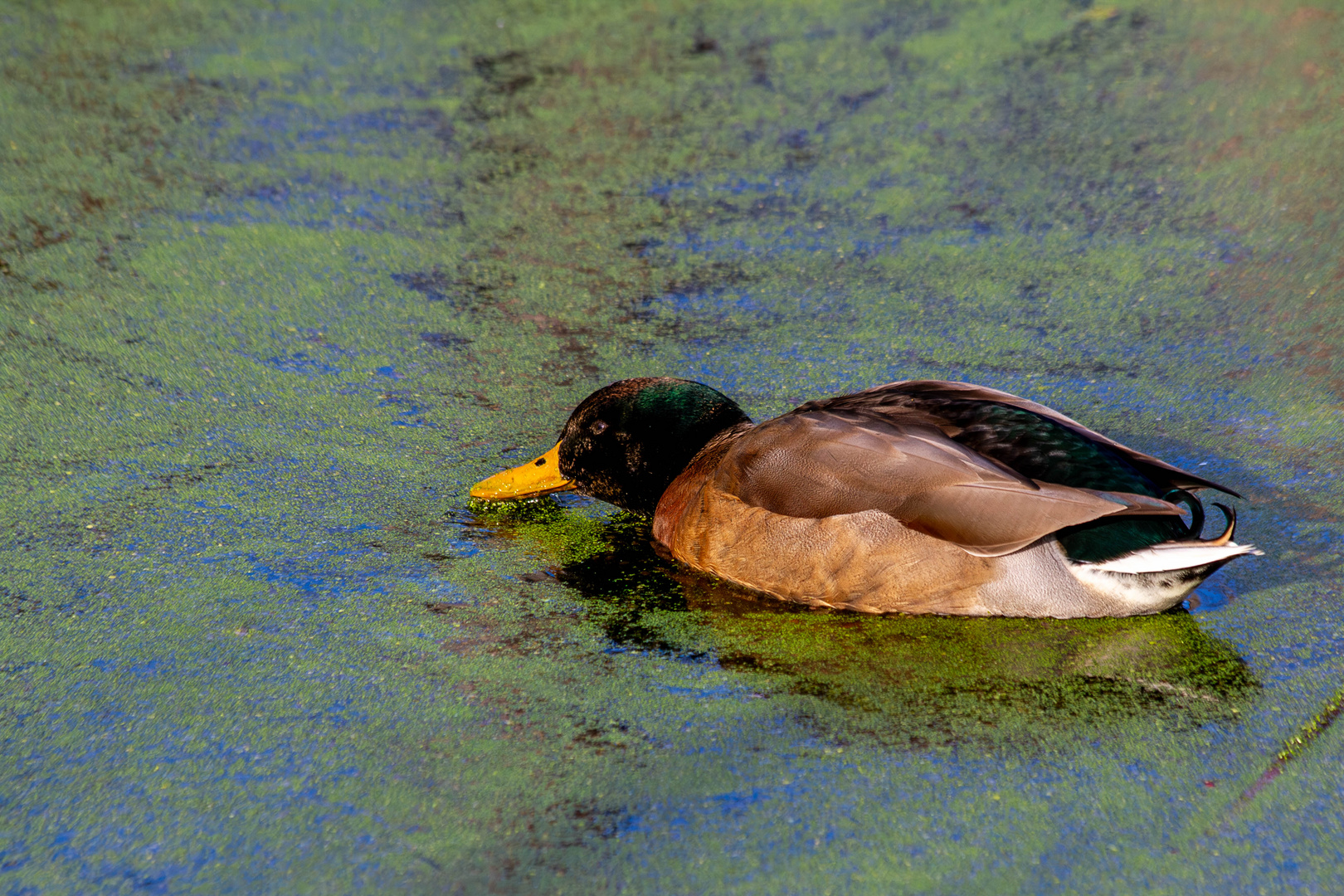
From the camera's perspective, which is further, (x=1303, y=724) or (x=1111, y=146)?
(x=1111, y=146)

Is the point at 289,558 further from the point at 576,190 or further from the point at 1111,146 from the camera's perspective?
the point at 1111,146

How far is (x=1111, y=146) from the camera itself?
6.20 metres

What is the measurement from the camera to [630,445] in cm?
386

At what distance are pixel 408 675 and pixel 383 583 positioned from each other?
0.49m

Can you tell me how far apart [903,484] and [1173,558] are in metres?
0.67

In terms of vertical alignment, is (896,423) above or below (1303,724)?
above

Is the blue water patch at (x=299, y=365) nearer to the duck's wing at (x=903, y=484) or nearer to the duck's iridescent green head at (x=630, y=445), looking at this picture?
the duck's iridescent green head at (x=630, y=445)

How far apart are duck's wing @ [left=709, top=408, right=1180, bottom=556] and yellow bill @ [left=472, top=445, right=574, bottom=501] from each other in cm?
60

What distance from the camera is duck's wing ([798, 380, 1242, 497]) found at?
3.21m

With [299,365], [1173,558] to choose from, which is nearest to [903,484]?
[1173,558]

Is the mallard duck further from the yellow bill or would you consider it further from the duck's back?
the yellow bill

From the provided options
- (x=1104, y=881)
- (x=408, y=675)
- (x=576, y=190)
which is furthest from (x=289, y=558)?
(x=576, y=190)

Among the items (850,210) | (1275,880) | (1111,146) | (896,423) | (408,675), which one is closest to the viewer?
(1275,880)

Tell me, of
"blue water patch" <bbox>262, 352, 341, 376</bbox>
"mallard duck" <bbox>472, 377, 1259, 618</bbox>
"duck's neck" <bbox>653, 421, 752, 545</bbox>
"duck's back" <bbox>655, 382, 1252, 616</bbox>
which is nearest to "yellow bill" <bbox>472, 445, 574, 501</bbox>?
"duck's neck" <bbox>653, 421, 752, 545</bbox>
